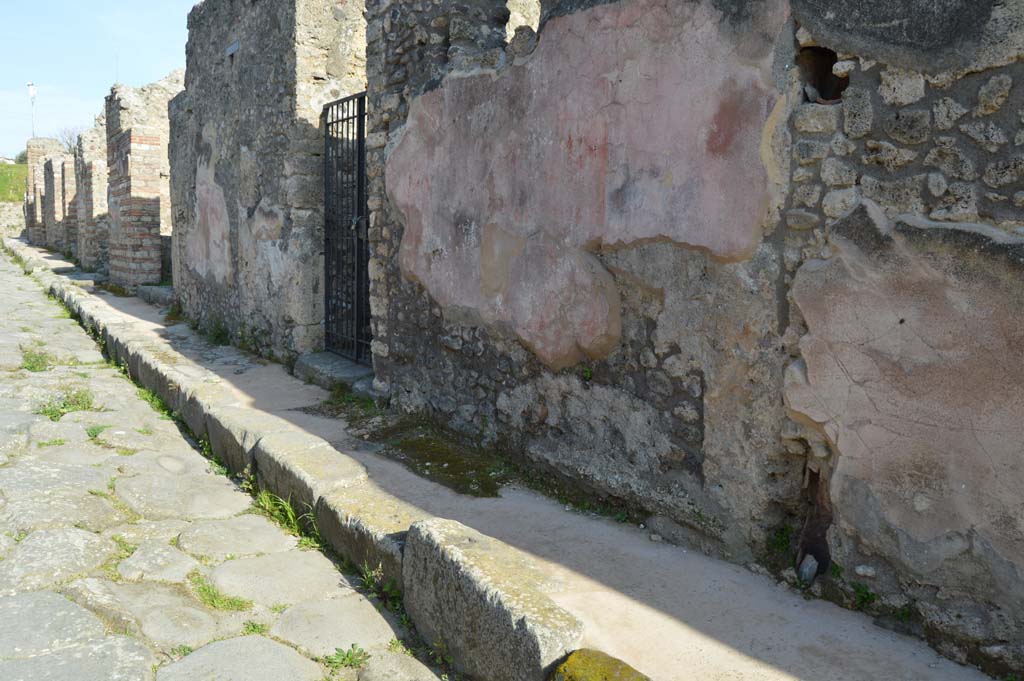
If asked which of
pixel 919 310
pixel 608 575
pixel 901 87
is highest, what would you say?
pixel 901 87

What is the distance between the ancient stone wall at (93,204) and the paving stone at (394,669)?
12.1m

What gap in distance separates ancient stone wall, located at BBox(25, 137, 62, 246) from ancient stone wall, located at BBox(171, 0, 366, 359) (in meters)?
16.4

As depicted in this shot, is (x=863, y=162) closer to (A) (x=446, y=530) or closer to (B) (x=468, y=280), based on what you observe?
(A) (x=446, y=530)

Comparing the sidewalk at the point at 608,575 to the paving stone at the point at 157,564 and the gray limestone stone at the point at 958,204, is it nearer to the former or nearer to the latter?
the paving stone at the point at 157,564

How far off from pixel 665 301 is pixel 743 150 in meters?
0.57

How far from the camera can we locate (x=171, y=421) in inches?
195

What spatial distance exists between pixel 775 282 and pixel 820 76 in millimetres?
623

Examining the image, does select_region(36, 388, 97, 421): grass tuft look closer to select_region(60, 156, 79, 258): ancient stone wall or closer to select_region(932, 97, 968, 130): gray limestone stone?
select_region(932, 97, 968, 130): gray limestone stone

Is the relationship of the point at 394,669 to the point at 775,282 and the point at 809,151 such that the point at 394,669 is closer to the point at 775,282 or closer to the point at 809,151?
the point at 775,282

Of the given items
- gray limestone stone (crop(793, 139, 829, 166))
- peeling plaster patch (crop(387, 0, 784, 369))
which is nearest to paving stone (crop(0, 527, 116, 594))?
peeling plaster patch (crop(387, 0, 784, 369))

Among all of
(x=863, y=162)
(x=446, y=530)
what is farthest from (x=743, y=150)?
(x=446, y=530)

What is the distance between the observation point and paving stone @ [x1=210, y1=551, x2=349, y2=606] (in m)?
2.74

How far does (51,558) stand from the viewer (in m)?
2.84

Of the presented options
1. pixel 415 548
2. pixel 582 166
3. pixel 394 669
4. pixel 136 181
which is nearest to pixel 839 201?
pixel 582 166
